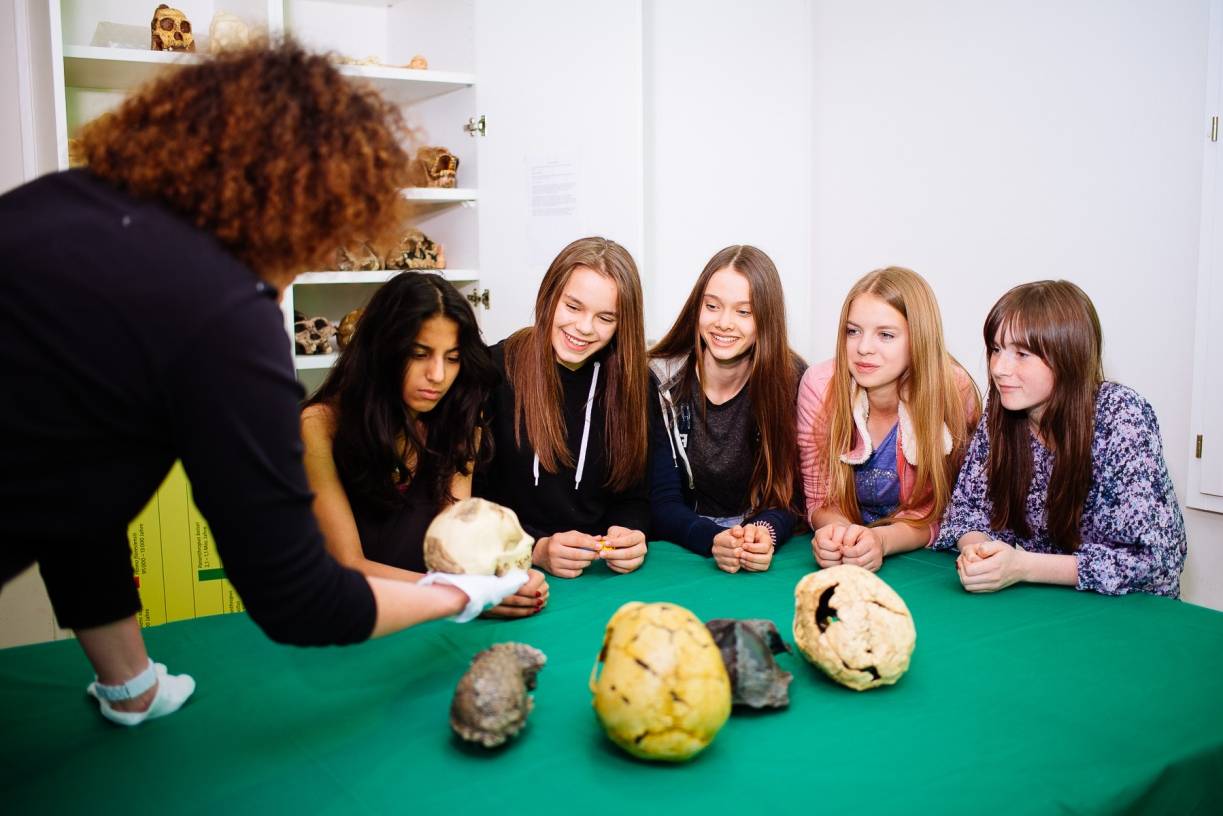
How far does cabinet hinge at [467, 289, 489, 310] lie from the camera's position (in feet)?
11.5

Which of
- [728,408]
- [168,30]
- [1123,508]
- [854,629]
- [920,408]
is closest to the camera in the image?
[854,629]

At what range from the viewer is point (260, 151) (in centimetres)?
102

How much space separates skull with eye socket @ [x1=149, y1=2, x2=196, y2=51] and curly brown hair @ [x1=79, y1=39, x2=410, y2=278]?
219 centimetres

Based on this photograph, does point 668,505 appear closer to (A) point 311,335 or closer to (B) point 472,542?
(B) point 472,542

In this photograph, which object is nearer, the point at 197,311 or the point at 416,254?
the point at 197,311

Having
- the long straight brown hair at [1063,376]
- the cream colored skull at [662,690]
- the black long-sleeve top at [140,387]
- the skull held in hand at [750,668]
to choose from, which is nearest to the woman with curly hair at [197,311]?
the black long-sleeve top at [140,387]

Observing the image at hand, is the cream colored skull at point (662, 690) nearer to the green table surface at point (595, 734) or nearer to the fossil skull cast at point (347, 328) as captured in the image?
the green table surface at point (595, 734)

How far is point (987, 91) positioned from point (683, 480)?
2101mm

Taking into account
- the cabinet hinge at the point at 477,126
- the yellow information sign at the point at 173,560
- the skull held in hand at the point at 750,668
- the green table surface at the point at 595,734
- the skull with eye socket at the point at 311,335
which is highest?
the cabinet hinge at the point at 477,126

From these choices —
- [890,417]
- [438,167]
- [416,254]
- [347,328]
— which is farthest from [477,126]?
[890,417]

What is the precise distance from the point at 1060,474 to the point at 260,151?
5.61ft

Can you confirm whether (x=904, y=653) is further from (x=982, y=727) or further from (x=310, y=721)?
(x=310, y=721)

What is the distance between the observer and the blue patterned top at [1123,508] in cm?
180

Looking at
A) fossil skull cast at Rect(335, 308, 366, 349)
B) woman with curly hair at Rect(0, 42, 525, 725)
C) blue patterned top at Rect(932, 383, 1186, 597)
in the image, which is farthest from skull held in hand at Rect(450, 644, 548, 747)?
fossil skull cast at Rect(335, 308, 366, 349)
